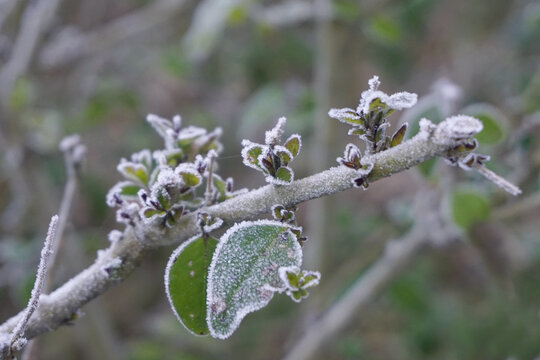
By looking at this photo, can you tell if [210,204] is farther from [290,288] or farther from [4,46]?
[4,46]

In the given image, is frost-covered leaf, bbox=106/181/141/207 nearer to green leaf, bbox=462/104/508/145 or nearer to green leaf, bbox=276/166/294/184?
green leaf, bbox=276/166/294/184

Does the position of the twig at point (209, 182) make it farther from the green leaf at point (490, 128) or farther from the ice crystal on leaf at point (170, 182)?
the green leaf at point (490, 128)

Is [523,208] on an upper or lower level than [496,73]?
upper

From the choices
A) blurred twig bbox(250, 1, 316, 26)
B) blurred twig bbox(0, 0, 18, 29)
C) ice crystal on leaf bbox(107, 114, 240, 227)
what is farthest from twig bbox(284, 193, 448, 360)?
blurred twig bbox(0, 0, 18, 29)

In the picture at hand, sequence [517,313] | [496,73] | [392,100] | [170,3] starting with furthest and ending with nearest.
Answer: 1. [496,73]
2. [170,3]
3. [517,313]
4. [392,100]

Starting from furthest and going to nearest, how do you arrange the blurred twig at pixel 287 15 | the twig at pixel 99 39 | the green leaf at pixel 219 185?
the twig at pixel 99 39 → the blurred twig at pixel 287 15 → the green leaf at pixel 219 185

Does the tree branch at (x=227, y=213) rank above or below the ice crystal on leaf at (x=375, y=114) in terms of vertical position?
below

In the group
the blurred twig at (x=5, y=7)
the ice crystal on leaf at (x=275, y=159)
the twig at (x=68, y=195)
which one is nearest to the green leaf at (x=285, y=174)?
the ice crystal on leaf at (x=275, y=159)

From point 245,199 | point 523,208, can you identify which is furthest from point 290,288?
point 523,208
